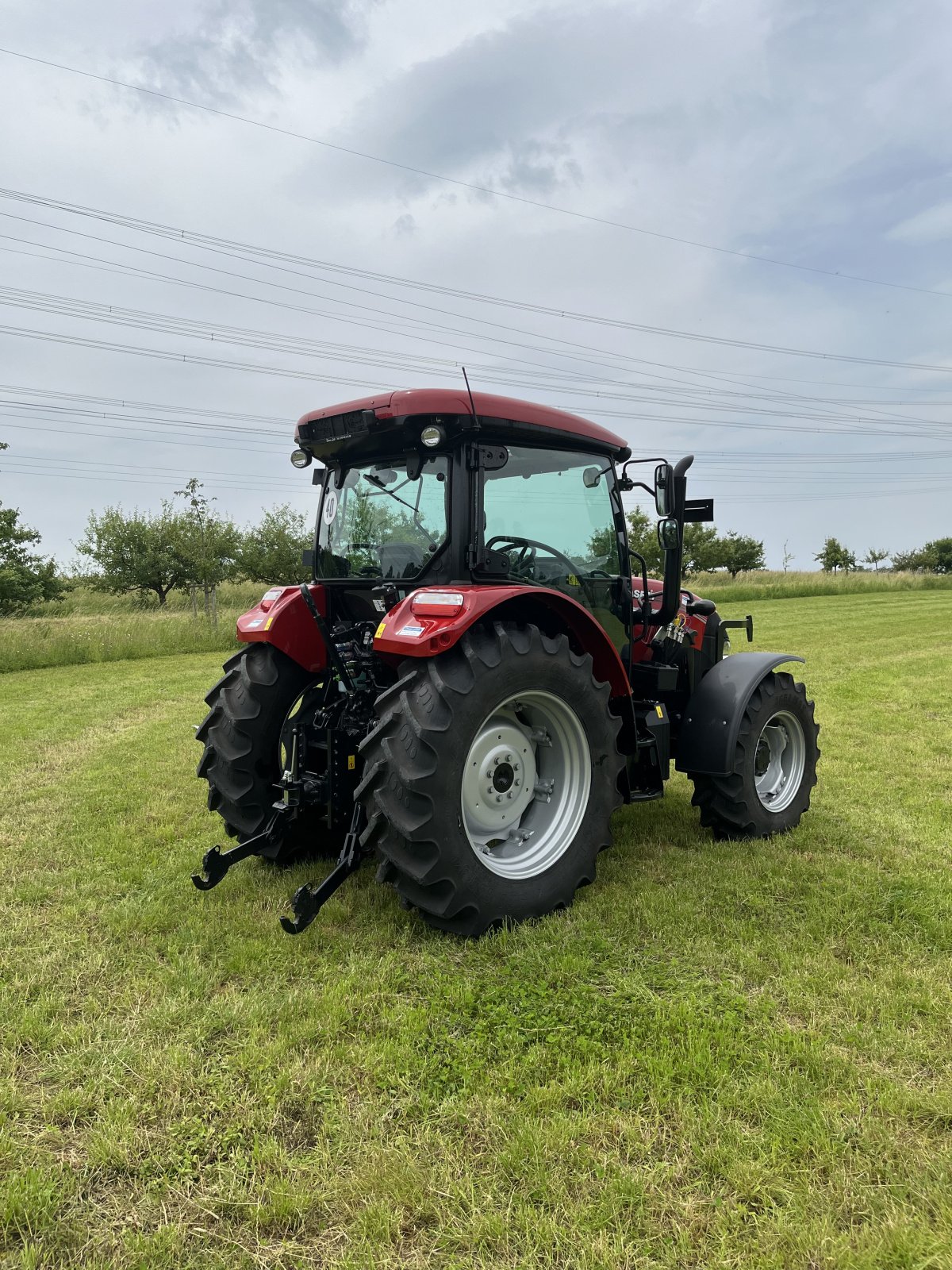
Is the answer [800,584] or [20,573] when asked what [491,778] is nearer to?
[20,573]

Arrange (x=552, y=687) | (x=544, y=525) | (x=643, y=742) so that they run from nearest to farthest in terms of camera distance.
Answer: (x=552, y=687) → (x=544, y=525) → (x=643, y=742)

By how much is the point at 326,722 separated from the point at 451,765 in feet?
2.88

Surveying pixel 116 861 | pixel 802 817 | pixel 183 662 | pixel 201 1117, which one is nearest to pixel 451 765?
pixel 201 1117

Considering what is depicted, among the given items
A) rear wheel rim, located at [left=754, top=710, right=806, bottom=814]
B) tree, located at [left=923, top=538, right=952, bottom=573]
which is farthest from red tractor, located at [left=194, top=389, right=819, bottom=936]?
tree, located at [left=923, top=538, right=952, bottom=573]

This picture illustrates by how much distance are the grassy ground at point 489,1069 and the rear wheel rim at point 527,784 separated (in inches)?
13.2

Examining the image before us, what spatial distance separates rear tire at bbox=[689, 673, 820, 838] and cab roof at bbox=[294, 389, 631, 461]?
1.76m

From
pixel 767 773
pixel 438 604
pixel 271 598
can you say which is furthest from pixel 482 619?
pixel 767 773

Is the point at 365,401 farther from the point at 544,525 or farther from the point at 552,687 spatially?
the point at 552,687

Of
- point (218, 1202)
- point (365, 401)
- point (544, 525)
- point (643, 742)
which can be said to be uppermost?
point (365, 401)

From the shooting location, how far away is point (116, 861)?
4348 millimetres

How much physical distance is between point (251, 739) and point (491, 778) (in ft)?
3.98

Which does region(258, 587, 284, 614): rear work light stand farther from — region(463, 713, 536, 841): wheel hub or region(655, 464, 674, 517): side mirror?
region(655, 464, 674, 517): side mirror

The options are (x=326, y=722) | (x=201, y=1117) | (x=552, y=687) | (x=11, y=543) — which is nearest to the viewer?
(x=201, y=1117)

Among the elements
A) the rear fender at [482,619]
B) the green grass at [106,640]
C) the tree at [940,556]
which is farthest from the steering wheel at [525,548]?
the tree at [940,556]
